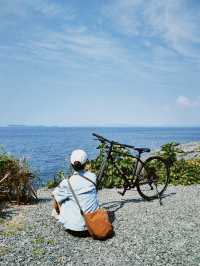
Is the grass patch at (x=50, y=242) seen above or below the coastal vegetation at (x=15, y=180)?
below

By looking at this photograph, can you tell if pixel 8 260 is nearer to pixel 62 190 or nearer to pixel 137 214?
pixel 62 190

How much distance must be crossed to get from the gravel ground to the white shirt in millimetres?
290

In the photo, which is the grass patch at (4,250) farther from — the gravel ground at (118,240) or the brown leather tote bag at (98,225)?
the brown leather tote bag at (98,225)

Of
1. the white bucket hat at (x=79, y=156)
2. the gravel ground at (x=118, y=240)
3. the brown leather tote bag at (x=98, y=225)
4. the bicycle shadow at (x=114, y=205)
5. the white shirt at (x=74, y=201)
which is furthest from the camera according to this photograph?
the bicycle shadow at (x=114, y=205)

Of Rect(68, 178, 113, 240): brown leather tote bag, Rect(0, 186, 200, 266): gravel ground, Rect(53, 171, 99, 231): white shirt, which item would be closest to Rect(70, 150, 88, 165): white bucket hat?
Rect(53, 171, 99, 231): white shirt

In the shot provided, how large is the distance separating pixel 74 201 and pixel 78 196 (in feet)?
0.48

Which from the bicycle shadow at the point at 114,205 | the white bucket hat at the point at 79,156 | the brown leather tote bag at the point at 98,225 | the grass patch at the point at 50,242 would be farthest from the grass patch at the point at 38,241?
the bicycle shadow at the point at 114,205

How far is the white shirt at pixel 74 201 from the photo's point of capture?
9.73 meters

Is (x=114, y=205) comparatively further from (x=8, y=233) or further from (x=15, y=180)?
(x=8, y=233)

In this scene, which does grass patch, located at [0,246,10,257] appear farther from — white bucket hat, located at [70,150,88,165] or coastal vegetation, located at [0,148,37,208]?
coastal vegetation, located at [0,148,37,208]

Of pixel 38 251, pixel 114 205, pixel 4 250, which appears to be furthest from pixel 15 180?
pixel 38 251

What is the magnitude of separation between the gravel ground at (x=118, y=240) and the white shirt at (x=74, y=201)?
29cm

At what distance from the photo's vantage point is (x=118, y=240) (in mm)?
9602

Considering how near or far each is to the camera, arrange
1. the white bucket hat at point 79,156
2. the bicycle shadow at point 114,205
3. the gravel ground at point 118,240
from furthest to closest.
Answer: the bicycle shadow at point 114,205, the white bucket hat at point 79,156, the gravel ground at point 118,240
